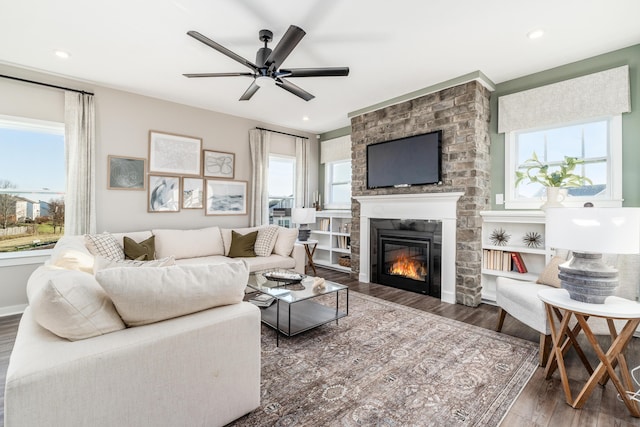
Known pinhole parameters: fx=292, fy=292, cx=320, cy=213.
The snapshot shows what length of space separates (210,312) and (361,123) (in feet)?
13.0

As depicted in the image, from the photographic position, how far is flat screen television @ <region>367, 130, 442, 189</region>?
12.3ft

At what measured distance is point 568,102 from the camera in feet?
10.0

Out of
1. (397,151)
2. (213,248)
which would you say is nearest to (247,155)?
(213,248)

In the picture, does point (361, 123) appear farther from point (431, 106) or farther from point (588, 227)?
point (588, 227)

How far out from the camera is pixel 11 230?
3344 millimetres

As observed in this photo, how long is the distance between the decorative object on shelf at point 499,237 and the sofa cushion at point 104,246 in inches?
172

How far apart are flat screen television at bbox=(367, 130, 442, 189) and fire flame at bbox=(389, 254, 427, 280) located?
3.49ft

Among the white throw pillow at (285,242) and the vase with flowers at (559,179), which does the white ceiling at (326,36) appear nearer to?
the vase with flowers at (559,179)

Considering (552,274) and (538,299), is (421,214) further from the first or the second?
(538,299)

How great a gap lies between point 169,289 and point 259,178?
3.89 meters

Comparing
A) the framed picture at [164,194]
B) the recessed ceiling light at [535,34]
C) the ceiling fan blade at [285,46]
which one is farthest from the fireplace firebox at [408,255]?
the framed picture at [164,194]

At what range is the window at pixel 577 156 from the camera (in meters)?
2.86

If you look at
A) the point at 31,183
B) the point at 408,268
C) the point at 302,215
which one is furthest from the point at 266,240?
the point at 31,183

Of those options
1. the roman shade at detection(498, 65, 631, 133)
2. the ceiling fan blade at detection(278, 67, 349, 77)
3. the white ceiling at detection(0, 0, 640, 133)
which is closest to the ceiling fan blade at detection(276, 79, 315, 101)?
the ceiling fan blade at detection(278, 67, 349, 77)
